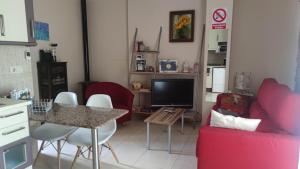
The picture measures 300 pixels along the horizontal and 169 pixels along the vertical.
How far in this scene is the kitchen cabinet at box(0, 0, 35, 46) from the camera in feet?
7.56

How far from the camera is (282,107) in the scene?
241cm

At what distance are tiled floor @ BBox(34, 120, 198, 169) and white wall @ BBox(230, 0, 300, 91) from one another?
61.0 inches

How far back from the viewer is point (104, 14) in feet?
16.2

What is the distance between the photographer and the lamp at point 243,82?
157 inches

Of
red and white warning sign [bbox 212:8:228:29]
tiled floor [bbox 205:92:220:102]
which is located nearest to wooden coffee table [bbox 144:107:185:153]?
tiled floor [bbox 205:92:220:102]

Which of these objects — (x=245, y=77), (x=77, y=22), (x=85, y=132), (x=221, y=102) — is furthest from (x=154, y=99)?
(x=77, y=22)

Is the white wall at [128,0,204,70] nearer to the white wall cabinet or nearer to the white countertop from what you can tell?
the white wall cabinet

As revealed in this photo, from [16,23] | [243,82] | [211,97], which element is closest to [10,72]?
[16,23]

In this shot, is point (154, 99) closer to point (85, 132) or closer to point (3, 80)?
point (85, 132)

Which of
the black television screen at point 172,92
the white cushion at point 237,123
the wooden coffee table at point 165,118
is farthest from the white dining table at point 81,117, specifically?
the black television screen at point 172,92

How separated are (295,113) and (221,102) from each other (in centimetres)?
155

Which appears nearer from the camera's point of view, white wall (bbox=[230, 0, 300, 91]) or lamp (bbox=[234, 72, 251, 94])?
white wall (bbox=[230, 0, 300, 91])

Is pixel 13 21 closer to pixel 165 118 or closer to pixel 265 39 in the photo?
pixel 165 118

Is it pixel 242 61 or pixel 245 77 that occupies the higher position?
pixel 242 61
